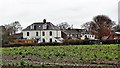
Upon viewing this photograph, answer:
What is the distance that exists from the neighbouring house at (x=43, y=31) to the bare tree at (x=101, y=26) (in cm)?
1271

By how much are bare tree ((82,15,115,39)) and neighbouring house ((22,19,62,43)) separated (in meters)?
12.7

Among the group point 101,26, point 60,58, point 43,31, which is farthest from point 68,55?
point 101,26

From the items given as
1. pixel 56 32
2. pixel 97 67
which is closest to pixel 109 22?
pixel 56 32

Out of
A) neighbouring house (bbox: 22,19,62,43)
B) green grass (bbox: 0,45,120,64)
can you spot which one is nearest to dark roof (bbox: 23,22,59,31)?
neighbouring house (bbox: 22,19,62,43)

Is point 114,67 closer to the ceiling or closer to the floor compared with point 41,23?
closer to the floor

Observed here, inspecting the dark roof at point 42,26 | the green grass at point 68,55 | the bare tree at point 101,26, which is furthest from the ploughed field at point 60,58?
the bare tree at point 101,26

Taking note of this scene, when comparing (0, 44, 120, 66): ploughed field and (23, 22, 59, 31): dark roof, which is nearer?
(0, 44, 120, 66): ploughed field

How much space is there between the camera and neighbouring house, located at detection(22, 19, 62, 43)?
10006 centimetres

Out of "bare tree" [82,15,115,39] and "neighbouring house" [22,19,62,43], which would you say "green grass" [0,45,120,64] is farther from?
"bare tree" [82,15,115,39]

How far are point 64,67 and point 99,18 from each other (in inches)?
3741

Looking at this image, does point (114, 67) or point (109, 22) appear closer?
point (114, 67)

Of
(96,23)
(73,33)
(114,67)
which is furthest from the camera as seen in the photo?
(73,33)

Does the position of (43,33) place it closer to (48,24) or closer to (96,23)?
(48,24)

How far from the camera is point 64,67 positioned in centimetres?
1553
